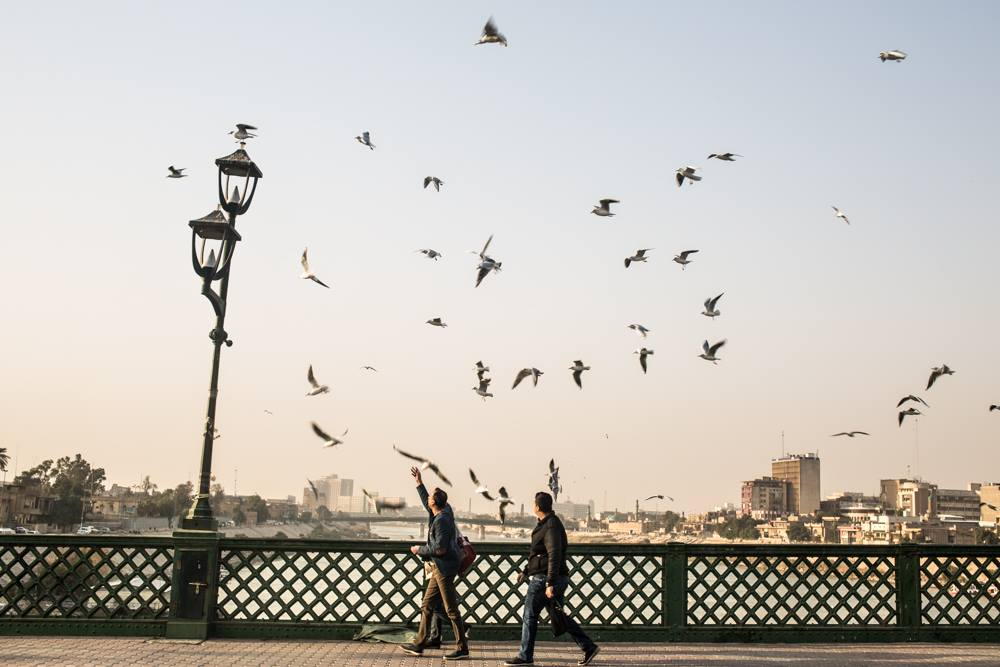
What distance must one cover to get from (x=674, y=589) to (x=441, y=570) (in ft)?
10.7

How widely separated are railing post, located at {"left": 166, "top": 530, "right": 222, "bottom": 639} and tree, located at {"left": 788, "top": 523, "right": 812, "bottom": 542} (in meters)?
149

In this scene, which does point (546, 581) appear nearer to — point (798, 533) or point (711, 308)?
point (711, 308)

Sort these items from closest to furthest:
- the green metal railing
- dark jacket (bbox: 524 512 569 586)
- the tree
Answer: dark jacket (bbox: 524 512 569 586)
the green metal railing
the tree

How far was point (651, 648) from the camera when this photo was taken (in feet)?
40.1

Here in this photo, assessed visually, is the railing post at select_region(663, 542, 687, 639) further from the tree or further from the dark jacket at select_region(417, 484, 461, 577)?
the tree

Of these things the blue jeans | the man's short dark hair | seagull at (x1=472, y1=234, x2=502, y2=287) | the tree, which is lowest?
the tree

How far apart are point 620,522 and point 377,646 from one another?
175 m

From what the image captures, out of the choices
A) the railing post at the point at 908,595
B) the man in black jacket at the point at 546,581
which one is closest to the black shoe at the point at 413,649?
A: the man in black jacket at the point at 546,581

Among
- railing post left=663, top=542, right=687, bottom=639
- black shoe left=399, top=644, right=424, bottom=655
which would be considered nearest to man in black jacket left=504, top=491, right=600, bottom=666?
black shoe left=399, top=644, right=424, bottom=655

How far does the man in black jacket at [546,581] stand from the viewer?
10.4 meters

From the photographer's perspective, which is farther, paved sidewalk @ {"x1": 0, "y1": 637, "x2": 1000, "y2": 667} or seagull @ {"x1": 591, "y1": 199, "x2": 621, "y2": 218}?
seagull @ {"x1": 591, "y1": 199, "x2": 621, "y2": 218}

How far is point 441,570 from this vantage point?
11125mm

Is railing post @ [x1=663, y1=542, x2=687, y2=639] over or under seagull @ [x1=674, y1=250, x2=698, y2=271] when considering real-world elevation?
under

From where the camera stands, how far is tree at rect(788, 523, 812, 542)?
6038 inches
